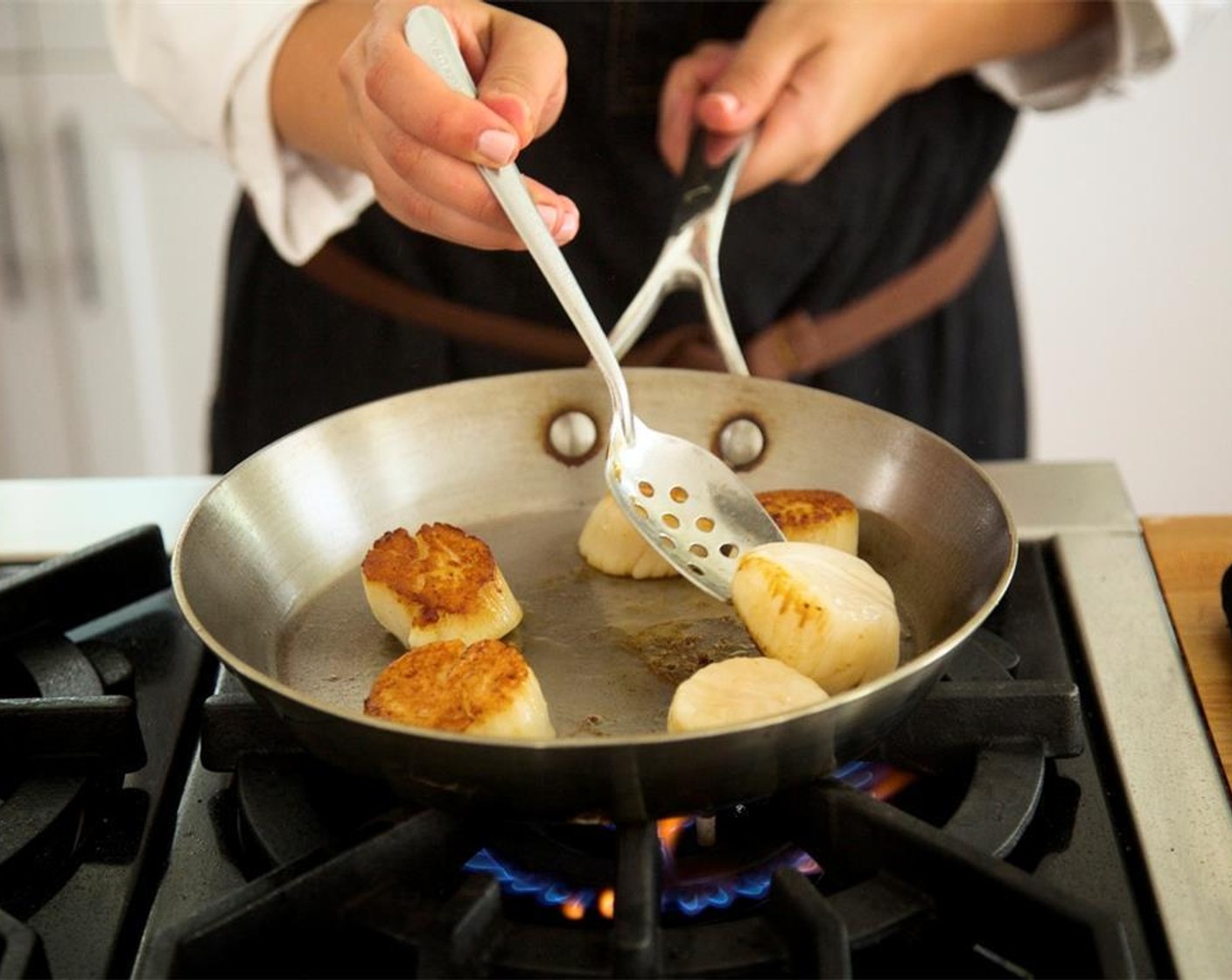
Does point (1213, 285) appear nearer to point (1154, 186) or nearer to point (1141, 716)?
point (1154, 186)

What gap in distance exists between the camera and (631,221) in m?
1.01

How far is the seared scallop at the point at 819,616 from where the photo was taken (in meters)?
0.57

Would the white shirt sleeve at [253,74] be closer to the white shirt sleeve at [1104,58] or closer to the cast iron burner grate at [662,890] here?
the white shirt sleeve at [1104,58]

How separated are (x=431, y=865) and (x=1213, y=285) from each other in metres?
1.54

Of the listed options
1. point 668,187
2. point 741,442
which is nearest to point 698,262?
point 741,442

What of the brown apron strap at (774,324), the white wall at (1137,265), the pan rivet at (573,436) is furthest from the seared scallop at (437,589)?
the white wall at (1137,265)

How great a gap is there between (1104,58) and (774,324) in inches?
11.5

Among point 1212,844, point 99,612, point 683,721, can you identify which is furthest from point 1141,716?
point 99,612

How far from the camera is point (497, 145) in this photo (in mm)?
612

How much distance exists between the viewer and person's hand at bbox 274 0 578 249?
612 mm

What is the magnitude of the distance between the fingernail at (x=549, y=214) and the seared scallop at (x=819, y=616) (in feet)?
0.59

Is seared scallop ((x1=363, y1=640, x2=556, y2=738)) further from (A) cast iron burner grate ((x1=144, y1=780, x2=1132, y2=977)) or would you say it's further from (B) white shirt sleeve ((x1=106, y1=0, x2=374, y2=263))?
(B) white shirt sleeve ((x1=106, y1=0, x2=374, y2=263))

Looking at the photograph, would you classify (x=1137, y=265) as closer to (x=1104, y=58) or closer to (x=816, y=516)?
(x=1104, y=58)

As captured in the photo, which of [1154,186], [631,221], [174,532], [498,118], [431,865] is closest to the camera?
[431,865]
